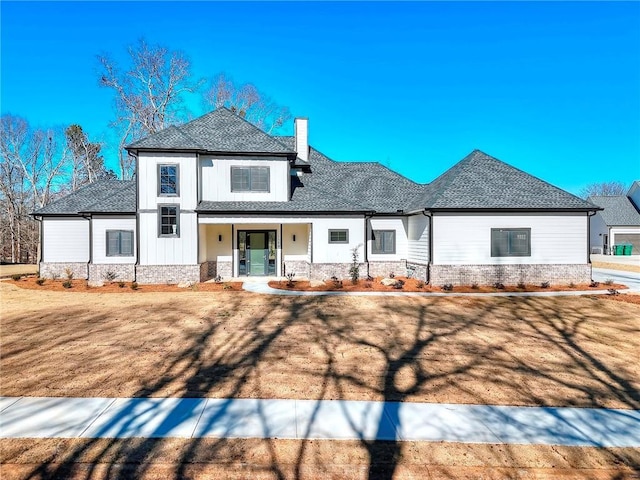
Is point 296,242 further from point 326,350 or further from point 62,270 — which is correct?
point 62,270

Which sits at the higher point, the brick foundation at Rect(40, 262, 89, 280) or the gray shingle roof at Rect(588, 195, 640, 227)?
the gray shingle roof at Rect(588, 195, 640, 227)

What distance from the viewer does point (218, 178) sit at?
16734 mm

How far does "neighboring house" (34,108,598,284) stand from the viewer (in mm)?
15594

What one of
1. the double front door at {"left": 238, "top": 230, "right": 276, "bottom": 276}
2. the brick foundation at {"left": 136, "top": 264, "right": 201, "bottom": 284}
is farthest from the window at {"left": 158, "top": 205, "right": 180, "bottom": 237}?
the double front door at {"left": 238, "top": 230, "right": 276, "bottom": 276}

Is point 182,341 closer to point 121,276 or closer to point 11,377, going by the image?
point 11,377

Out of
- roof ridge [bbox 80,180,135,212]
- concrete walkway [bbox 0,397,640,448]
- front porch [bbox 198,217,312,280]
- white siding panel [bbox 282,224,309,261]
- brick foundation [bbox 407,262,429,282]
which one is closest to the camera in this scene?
concrete walkway [bbox 0,397,640,448]

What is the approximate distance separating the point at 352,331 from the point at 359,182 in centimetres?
1385

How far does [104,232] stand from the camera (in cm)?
1705

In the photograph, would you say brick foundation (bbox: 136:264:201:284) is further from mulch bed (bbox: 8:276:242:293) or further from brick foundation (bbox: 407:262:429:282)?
brick foundation (bbox: 407:262:429:282)

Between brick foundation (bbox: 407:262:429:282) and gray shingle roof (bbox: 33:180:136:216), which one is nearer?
brick foundation (bbox: 407:262:429:282)

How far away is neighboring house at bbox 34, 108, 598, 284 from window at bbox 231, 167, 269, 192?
52 millimetres

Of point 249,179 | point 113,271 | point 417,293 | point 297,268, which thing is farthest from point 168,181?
point 417,293

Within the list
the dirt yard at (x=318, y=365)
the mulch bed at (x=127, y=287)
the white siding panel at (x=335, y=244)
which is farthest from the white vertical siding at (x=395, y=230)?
the mulch bed at (x=127, y=287)

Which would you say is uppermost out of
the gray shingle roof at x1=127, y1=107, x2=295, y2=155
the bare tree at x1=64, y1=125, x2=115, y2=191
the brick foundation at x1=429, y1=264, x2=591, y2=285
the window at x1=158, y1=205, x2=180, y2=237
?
the bare tree at x1=64, y1=125, x2=115, y2=191
